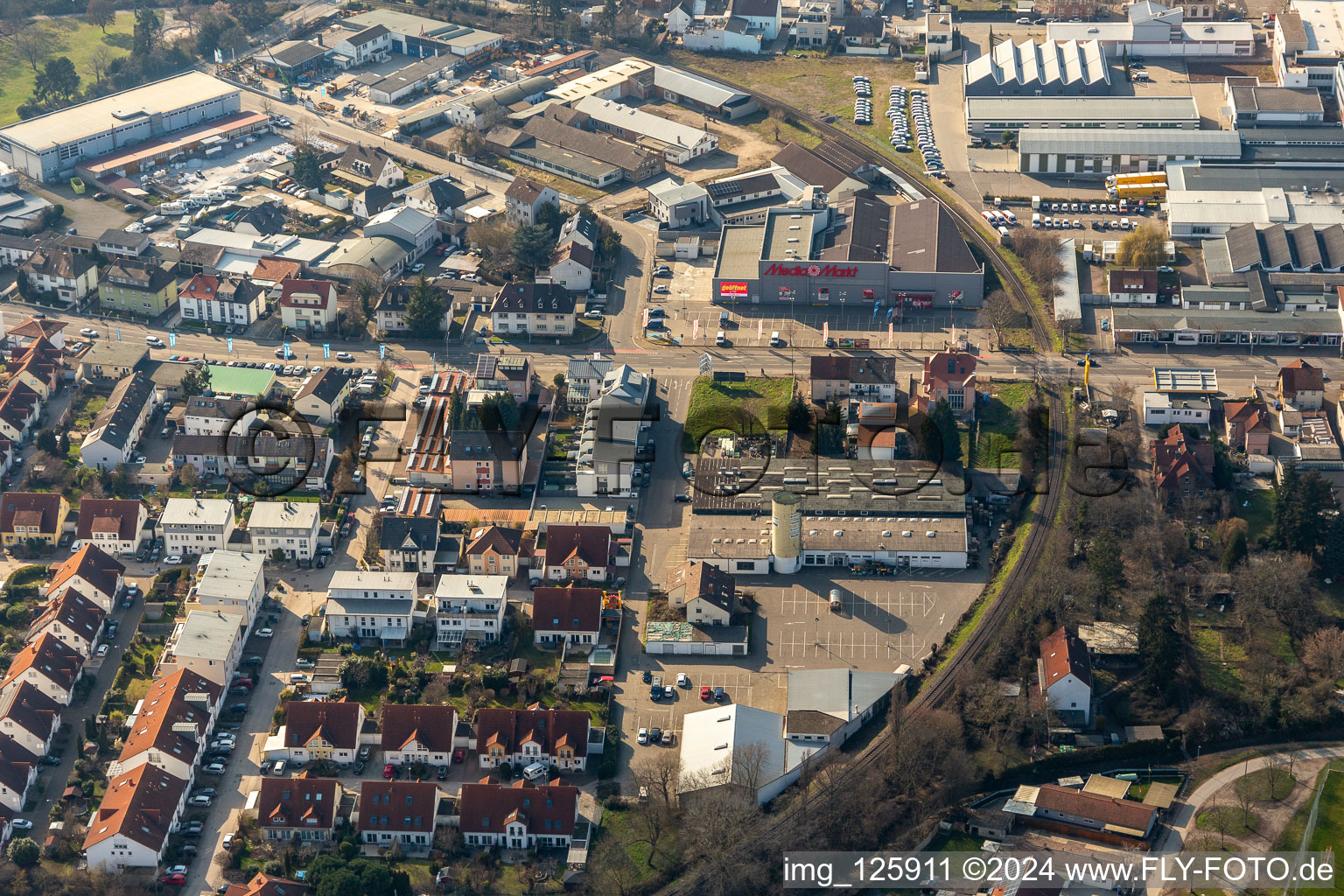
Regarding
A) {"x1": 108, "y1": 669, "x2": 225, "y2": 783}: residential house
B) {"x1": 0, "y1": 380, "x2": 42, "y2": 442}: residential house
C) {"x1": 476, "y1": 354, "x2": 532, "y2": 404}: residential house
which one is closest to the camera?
{"x1": 108, "y1": 669, "x2": 225, "y2": 783}: residential house

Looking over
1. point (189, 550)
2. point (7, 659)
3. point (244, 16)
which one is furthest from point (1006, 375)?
point (244, 16)

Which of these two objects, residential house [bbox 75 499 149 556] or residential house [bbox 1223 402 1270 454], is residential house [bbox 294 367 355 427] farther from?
residential house [bbox 1223 402 1270 454]

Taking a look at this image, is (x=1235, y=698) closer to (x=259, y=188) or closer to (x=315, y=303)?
(x=315, y=303)

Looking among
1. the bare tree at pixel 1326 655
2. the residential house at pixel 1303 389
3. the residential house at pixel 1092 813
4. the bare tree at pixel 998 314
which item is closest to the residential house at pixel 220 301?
the bare tree at pixel 998 314

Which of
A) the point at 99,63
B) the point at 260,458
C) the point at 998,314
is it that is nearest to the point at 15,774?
the point at 260,458

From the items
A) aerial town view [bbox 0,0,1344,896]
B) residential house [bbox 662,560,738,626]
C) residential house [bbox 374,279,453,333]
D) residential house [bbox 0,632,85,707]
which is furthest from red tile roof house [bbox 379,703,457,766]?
residential house [bbox 374,279,453,333]

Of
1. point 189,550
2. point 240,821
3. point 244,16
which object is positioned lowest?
point 240,821

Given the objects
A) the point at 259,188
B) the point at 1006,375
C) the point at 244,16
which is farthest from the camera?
the point at 244,16
